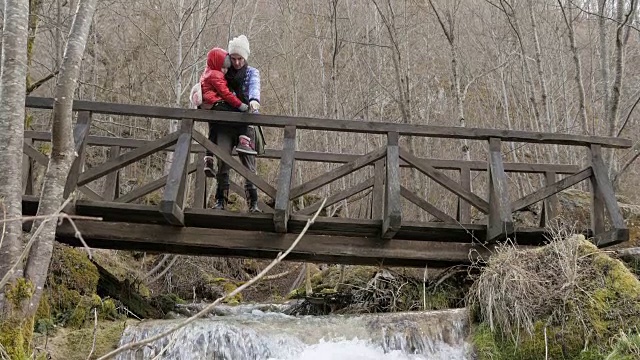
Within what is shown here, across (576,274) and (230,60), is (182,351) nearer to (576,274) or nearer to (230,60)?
(230,60)

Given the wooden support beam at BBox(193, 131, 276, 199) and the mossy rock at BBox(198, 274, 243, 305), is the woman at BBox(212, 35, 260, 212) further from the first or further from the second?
the mossy rock at BBox(198, 274, 243, 305)

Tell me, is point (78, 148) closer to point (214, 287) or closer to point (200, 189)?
point (200, 189)

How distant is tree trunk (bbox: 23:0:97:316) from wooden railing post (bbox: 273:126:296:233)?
193 centimetres

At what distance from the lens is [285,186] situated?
587cm

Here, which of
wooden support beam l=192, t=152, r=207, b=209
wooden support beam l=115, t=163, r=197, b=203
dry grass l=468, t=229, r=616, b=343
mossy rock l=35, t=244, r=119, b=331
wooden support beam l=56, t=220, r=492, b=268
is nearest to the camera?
dry grass l=468, t=229, r=616, b=343

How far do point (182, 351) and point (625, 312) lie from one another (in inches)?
144

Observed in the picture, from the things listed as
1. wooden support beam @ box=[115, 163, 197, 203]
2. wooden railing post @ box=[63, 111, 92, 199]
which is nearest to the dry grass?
wooden support beam @ box=[115, 163, 197, 203]

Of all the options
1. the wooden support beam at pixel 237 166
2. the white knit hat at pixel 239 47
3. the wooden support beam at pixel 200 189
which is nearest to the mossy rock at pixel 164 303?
the wooden support beam at pixel 200 189

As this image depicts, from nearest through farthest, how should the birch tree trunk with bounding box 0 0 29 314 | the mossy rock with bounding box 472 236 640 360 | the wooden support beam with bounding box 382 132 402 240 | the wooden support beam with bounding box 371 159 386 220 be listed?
the birch tree trunk with bounding box 0 0 29 314 < the mossy rock with bounding box 472 236 640 360 < the wooden support beam with bounding box 382 132 402 240 < the wooden support beam with bounding box 371 159 386 220

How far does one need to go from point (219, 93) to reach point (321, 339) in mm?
2794

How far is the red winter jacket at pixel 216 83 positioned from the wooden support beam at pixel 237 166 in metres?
0.50

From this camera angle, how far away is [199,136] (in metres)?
6.17

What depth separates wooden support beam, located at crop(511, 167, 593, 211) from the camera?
6281mm

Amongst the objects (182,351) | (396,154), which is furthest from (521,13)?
(182,351)
